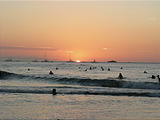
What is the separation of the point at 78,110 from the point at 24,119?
12.5ft

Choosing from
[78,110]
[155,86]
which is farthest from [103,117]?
[155,86]

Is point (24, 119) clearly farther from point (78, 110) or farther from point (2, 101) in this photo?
point (2, 101)

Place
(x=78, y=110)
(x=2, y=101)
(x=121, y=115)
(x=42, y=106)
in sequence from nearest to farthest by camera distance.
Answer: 1. (x=121, y=115)
2. (x=78, y=110)
3. (x=42, y=106)
4. (x=2, y=101)

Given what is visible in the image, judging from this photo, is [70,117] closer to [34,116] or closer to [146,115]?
[34,116]

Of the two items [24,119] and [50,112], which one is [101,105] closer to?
[50,112]

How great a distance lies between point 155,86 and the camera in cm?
3647

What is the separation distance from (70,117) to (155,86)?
23.5m

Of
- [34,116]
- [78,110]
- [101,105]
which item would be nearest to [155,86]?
[101,105]

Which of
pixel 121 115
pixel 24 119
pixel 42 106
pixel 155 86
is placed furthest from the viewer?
pixel 155 86

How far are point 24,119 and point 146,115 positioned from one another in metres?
6.79

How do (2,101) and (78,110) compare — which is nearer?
(78,110)

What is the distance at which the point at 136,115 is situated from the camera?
1605cm

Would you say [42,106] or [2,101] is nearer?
[42,106]

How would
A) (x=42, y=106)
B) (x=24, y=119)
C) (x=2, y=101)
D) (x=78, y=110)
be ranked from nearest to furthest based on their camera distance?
1. (x=24, y=119)
2. (x=78, y=110)
3. (x=42, y=106)
4. (x=2, y=101)
